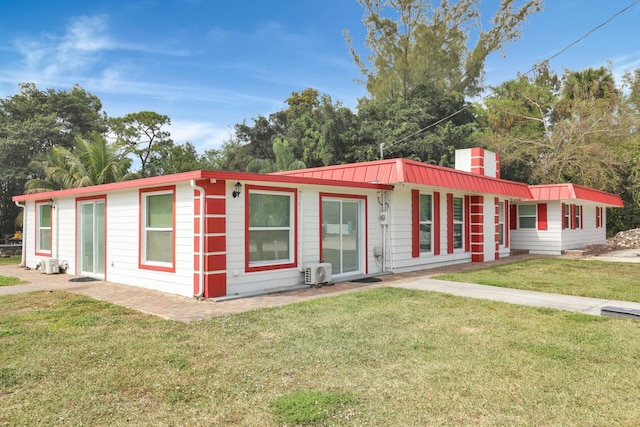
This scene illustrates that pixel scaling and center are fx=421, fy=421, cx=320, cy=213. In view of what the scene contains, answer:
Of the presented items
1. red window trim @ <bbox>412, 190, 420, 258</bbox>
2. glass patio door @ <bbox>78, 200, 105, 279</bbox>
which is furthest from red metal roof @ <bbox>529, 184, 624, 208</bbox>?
glass patio door @ <bbox>78, 200, 105, 279</bbox>

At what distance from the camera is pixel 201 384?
3484 mm

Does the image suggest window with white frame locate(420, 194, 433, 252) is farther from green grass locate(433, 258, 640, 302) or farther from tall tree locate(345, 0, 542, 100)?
tall tree locate(345, 0, 542, 100)

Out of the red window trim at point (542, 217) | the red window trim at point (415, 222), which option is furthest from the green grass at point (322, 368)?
the red window trim at point (542, 217)

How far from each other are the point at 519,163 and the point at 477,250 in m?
14.2

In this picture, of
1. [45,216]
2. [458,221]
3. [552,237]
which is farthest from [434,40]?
[45,216]

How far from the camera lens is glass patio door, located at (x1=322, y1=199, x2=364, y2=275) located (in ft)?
30.1

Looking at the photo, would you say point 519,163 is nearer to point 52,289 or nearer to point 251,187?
point 251,187

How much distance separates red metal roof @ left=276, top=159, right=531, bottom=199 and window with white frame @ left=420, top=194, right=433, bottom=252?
76cm

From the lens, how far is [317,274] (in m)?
8.41

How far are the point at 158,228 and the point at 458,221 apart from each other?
8.58 meters

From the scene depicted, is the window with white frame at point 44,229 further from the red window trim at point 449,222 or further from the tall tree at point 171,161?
the tall tree at point 171,161

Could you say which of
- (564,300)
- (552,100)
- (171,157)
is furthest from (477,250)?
(171,157)

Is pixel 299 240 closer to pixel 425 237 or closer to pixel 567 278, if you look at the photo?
pixel 425 237

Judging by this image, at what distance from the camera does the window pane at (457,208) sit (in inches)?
488
